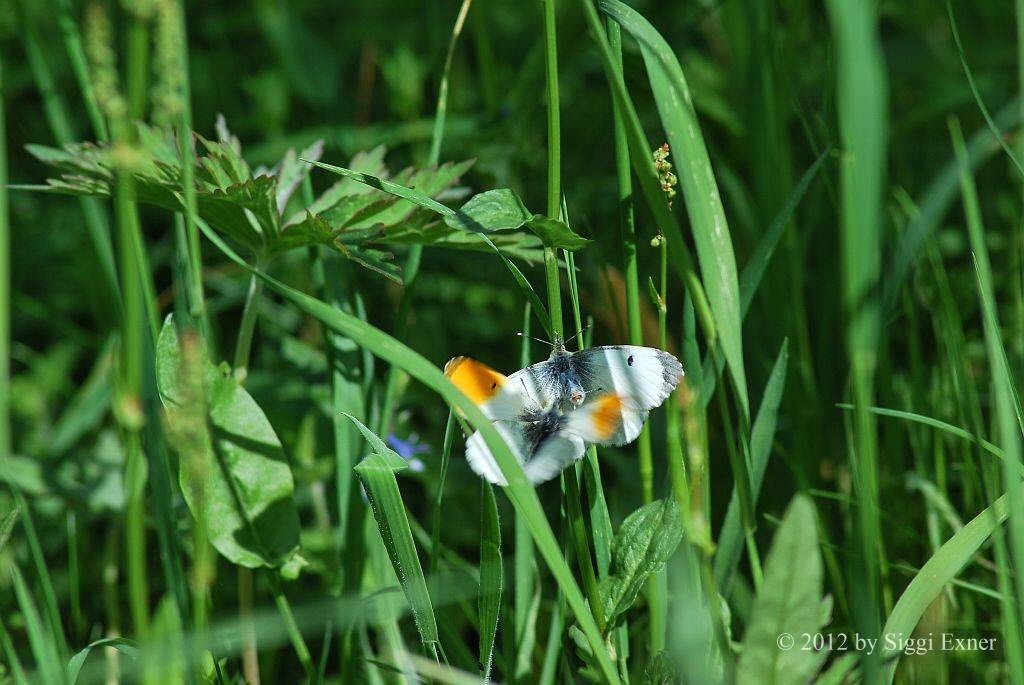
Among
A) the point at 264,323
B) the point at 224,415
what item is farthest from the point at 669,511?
the point at 264,323

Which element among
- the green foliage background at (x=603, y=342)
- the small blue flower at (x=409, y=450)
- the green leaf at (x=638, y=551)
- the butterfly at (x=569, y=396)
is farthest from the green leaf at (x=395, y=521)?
the small blue flower at (x=409, y=450)

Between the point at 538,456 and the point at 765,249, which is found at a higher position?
the point at 765,249

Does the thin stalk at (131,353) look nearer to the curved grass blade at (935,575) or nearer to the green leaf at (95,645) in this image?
the green leaf at (95,645)

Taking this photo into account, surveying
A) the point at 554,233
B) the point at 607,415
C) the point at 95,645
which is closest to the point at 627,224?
the point at 554,233

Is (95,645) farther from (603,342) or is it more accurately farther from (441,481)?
(603,342)

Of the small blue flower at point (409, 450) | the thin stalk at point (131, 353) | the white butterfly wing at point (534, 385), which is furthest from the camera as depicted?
the small blue flower at point (409, 450)
